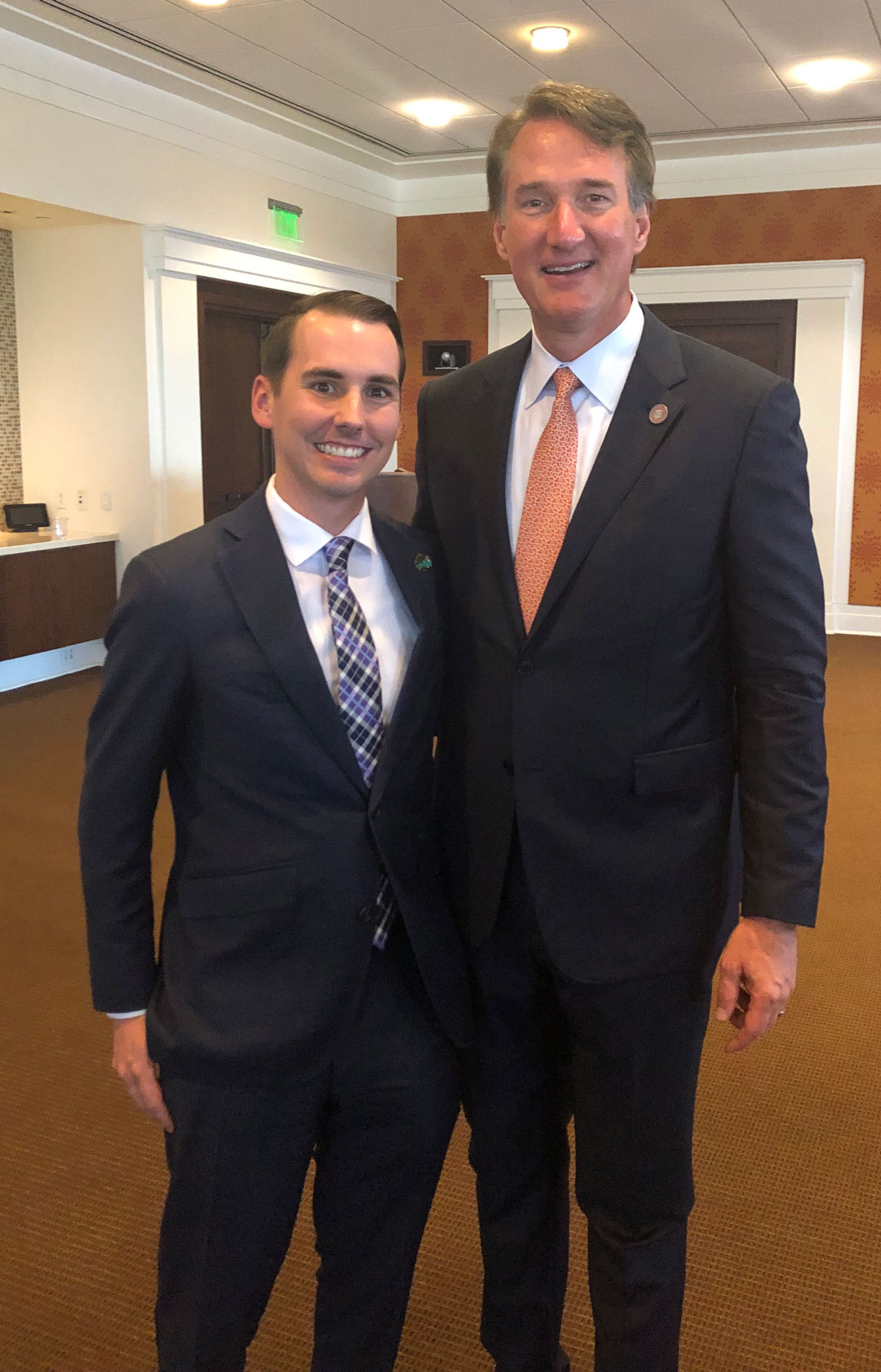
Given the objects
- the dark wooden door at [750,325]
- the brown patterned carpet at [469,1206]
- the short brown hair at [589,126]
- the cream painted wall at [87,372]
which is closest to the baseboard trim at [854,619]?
the dark wooden door at [750,325]

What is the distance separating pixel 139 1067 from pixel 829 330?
8222mm

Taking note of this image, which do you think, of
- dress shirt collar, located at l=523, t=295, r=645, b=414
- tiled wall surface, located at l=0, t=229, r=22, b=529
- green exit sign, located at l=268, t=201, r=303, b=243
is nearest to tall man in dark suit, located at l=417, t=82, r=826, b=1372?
dress shirt collar, located at l=523, t=295, r=645, b=414

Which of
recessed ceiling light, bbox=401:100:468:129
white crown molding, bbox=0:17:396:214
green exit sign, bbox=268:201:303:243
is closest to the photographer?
white crown molding, bbox=0:17:396:214

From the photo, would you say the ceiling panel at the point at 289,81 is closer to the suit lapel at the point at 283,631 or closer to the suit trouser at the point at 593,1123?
the suit lapel at the point at 283,631

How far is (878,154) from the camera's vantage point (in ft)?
26.5

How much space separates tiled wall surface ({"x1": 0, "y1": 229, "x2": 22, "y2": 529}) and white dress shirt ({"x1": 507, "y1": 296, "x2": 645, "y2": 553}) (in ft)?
21.0

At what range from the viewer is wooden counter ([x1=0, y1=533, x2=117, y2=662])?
21.1 feet

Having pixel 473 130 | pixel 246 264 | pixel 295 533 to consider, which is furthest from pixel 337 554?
pixel 473 130

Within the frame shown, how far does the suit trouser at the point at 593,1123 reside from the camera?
1527mm

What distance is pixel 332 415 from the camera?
141 centimetres

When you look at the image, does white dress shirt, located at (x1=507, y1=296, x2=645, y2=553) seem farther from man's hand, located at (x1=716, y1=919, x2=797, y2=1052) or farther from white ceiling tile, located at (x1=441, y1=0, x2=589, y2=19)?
white ceiling tile, located at (x1=441, y1=0, x2=589, y2=19)

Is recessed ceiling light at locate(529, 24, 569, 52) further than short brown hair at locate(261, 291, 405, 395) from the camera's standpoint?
Yes

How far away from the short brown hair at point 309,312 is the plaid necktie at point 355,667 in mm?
226

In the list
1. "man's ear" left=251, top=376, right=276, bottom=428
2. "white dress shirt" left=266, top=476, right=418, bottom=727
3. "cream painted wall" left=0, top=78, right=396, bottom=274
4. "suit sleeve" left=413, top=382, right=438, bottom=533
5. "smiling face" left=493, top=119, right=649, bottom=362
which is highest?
"cream painted wall" left=0, top=78, right=396, bottom=274
